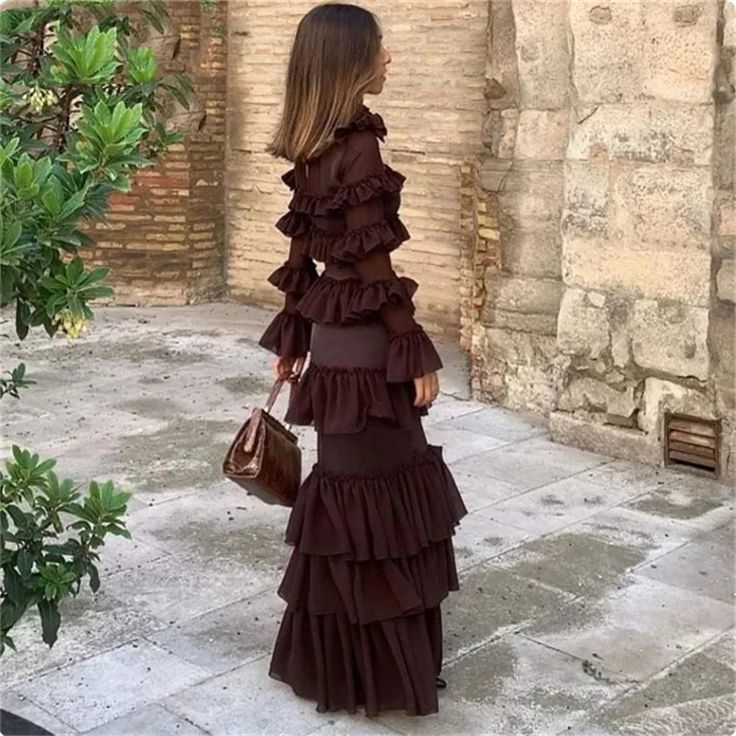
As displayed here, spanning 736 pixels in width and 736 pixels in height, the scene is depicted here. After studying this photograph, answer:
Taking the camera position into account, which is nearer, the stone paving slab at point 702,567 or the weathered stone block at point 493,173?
the stone paving slab at point 702,567

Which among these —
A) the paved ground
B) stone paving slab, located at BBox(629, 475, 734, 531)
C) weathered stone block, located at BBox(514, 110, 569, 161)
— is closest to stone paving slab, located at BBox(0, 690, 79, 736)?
the paved ground

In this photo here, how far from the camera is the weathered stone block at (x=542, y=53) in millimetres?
6676

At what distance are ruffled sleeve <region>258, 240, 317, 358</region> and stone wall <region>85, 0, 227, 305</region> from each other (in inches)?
246

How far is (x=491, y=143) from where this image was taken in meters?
7.23

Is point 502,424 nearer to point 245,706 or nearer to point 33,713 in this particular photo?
point 245,706

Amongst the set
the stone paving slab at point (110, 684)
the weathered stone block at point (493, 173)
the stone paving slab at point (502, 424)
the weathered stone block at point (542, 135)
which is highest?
the weathered stone block at point (542, 135)

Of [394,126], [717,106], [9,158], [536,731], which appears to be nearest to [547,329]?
[717,106]

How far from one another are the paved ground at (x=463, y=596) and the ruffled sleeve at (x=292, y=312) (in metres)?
1.07

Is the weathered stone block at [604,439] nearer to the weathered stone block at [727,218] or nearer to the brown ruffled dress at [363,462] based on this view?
the weathered stone block at [727,218]

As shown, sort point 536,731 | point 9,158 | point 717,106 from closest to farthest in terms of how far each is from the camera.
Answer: point 9,158, point 536,731, point 717,106

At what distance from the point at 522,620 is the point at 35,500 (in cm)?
192

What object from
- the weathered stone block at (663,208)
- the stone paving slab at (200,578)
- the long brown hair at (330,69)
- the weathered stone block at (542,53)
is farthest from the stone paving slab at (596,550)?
the weathered stone block at (542,53)

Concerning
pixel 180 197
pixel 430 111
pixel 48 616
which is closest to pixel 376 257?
pixel 48 616

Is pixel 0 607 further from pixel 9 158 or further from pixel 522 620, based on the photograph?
pixel 522 620
